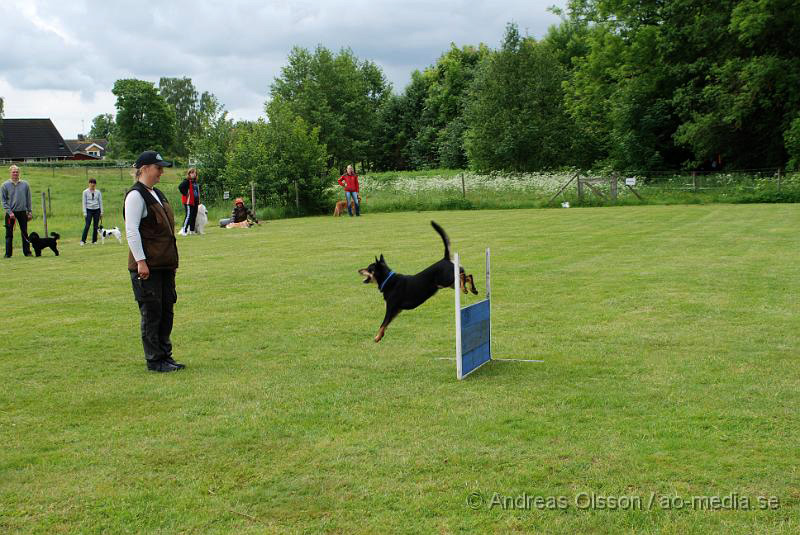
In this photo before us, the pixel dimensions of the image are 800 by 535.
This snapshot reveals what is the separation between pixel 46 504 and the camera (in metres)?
3.92

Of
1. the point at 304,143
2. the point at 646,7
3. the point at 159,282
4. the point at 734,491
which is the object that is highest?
the point at 646,7

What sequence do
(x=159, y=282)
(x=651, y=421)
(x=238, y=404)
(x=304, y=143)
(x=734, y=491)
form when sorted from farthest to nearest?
(x=304, y=143)
(x=159, y=282)
(x=238, y=404)
(x=651, y=421)
(x=734, y=491)

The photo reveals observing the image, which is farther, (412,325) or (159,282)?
(412,325)

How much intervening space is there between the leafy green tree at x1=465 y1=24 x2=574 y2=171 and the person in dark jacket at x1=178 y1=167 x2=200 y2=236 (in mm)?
33678

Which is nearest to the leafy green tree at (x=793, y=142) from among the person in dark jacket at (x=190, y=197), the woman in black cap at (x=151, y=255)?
the person in dark jacket at (x=190, y=197)

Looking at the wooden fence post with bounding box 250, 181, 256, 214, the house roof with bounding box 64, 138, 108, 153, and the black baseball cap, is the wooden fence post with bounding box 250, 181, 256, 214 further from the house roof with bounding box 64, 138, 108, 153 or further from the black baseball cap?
the house roof with bounding box 64, 138, 108, 153

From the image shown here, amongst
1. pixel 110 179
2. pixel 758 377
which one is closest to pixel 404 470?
pixel 758 377

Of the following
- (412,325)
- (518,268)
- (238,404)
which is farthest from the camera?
(518,268)

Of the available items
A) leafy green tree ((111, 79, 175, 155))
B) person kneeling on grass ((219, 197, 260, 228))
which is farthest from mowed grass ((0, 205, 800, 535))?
leafy green tree ((111, 79, 175, 155))

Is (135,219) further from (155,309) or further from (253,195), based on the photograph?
(253,195)

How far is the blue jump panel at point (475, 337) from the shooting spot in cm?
620

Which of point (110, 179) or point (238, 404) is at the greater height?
point (110, 179)

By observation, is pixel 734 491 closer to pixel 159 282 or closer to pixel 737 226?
pixel 159 282

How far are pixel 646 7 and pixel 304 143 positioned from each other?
78.5 ft
